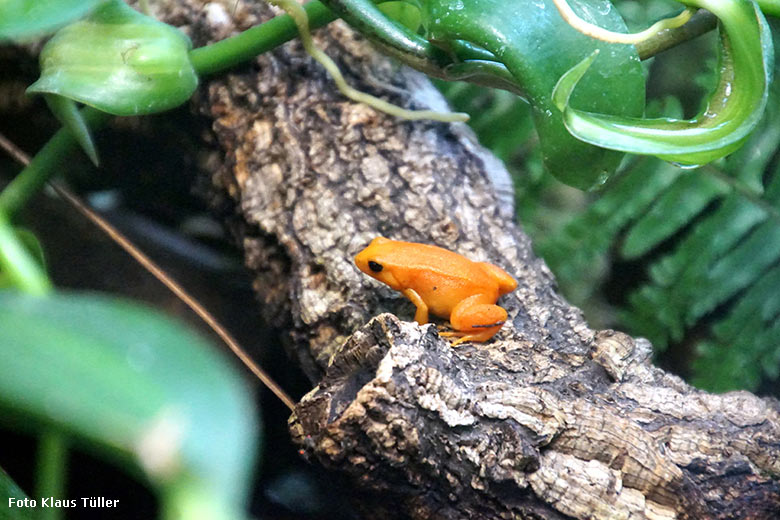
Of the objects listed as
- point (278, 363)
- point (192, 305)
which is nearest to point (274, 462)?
point (278, 363)

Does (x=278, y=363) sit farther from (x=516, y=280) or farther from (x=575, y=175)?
(x=575, y=175)

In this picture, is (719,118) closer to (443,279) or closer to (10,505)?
(443,279)

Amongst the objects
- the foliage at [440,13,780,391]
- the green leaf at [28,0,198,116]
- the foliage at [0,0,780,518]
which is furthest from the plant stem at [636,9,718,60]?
the green leaf at [28,0,198,116]

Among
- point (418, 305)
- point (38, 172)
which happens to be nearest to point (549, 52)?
point (418, 305)

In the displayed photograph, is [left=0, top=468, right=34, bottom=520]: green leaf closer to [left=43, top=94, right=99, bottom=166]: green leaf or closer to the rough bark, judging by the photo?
the rough bark

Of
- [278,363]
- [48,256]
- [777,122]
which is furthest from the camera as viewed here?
[777,122]

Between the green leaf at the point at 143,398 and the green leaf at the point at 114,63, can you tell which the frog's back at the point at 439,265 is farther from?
the green leaf at the point at 143,398
